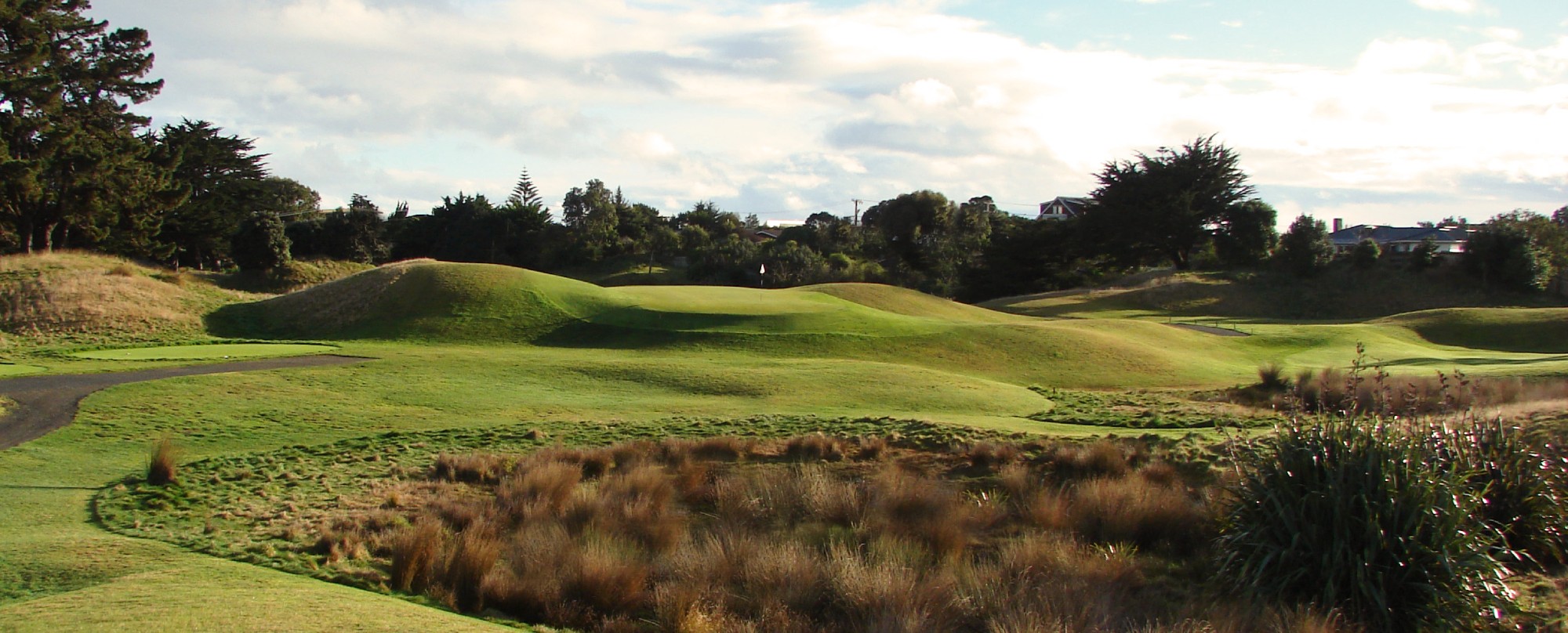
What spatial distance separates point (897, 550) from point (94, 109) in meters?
56.3

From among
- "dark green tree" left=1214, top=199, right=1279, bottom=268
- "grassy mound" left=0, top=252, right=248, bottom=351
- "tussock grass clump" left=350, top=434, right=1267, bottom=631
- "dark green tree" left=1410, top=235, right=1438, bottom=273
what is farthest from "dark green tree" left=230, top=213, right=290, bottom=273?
"dark green tree" left=1410, top=235, right=1438, bottom=273

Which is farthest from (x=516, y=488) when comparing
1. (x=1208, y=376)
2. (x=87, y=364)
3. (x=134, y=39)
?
(x=134, y=39)

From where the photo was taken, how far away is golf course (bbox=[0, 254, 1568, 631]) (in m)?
8.15

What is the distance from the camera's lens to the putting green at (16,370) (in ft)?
69.9

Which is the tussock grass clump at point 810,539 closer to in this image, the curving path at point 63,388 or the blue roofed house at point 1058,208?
the curving path at point 63,388

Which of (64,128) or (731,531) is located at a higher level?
(64,128)

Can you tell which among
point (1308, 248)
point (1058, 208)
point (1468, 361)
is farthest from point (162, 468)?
point (1058, 208)

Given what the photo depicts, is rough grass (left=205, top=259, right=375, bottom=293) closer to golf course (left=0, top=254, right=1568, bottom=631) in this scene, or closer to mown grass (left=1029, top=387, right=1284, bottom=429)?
golf course (left=0, top=254, right=1568, bottom=631)

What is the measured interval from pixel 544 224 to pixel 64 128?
44.2 metres

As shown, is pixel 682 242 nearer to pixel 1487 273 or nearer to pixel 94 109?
pixel 94 109

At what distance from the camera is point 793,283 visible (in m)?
70.2

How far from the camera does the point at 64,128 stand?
1635 inches

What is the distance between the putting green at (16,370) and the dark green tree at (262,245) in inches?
995

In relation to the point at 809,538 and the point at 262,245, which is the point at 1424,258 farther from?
the point at 262,245
